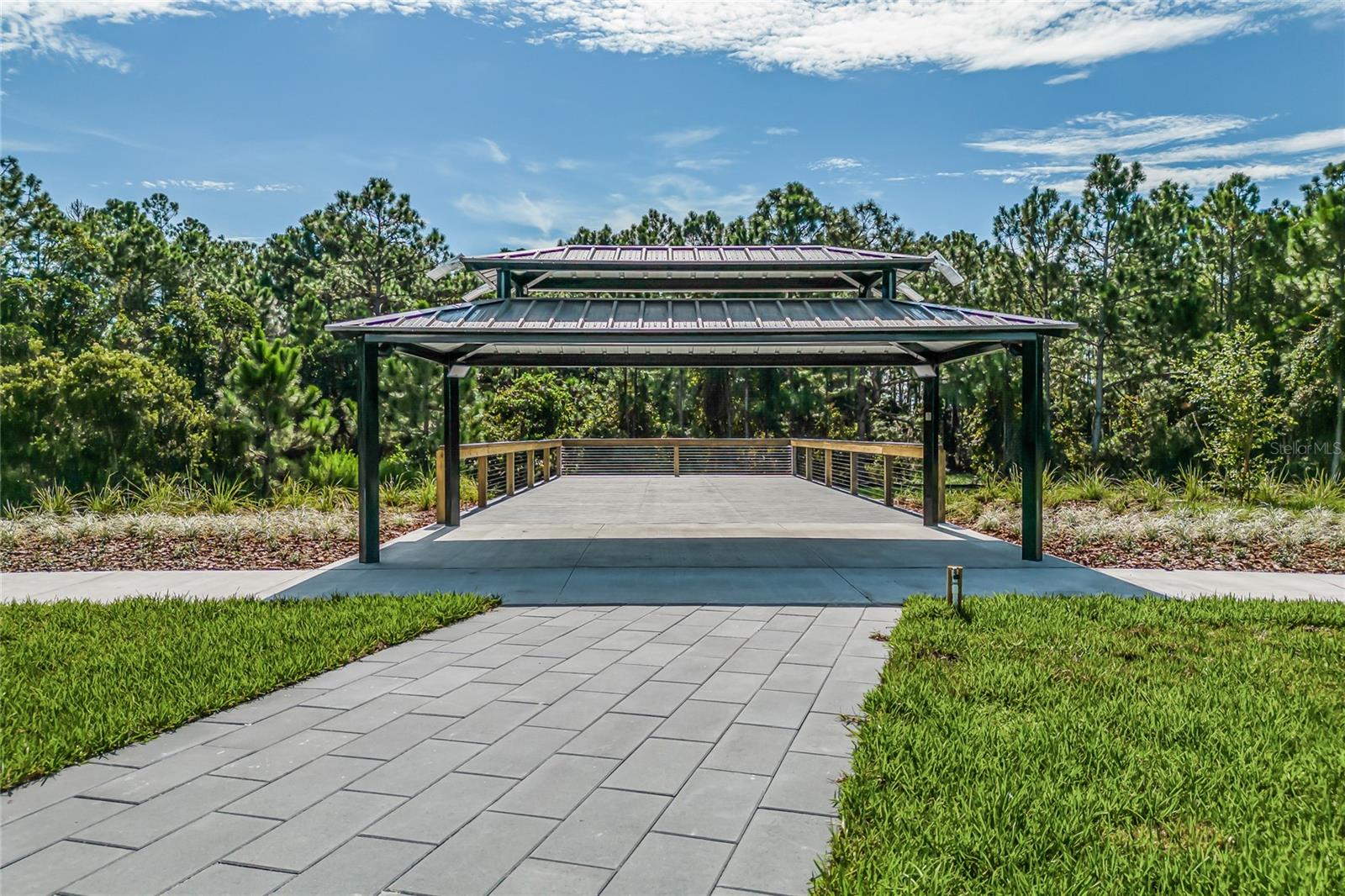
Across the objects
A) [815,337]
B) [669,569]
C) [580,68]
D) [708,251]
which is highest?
[580,68]

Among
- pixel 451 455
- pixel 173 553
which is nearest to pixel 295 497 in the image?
pixel 451 455

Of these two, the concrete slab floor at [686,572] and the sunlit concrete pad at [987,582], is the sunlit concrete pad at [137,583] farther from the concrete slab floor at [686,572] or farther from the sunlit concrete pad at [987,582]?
the sunlit concrete pad at [987,582]

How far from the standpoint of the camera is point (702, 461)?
71.8 ft

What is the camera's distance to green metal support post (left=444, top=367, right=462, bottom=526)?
10.9m

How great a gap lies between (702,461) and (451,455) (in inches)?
453

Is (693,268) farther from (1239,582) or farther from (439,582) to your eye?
(1239,582)

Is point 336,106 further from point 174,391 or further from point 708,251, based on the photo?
point 174,391

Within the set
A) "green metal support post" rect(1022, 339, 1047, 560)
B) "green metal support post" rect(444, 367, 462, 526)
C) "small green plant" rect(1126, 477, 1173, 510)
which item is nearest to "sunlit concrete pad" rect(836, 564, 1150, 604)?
"green metal support post" rect(1022, 339, 1047, 560)

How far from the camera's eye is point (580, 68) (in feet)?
41.7

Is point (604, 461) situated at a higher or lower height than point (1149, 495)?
higher

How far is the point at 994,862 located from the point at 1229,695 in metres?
2.23

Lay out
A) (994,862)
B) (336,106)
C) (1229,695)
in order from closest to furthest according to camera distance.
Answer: (994,862) → (1229,695) → (336,106)

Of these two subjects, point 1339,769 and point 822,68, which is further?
point 822,68

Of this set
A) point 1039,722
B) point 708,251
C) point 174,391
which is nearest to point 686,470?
point 708,251
